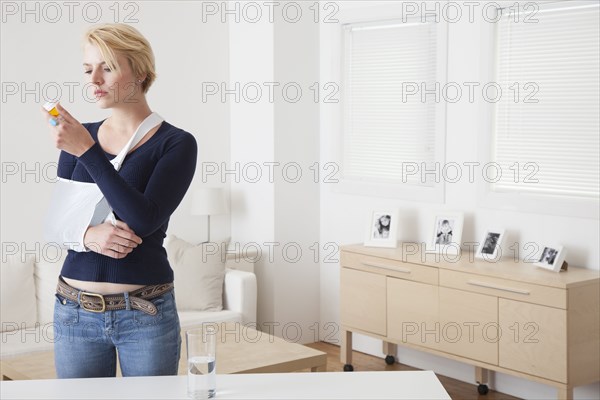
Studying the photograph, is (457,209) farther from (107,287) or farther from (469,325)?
(107,287)

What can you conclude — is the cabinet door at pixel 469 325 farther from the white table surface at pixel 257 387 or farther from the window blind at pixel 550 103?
the white table surface at pixel 257 387

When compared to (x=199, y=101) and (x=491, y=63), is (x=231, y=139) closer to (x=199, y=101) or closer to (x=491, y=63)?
(x=199, y=101)

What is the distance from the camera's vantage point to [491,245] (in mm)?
4703

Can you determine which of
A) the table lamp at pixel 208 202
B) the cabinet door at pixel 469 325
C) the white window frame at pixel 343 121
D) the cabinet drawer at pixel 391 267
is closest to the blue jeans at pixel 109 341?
the cabinet door at pixel 469 325

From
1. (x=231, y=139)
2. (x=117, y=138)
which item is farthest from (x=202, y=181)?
(x=117, y=138)

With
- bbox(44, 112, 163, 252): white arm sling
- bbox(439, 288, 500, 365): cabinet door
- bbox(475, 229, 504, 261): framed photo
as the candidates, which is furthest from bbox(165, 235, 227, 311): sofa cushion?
bbox(44, 112, 163, 252): white arm sling

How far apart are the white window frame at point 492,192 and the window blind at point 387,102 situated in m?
0.41

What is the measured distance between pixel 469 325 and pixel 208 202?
6.56 ft

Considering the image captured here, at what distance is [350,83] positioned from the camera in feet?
18.7

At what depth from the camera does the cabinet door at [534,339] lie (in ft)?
13.4

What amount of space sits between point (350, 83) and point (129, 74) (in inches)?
137

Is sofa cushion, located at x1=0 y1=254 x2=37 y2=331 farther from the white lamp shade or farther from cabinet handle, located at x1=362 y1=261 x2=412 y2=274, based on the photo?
cabinet handle, located at x1=362 y1=261 x2=412 y2=274

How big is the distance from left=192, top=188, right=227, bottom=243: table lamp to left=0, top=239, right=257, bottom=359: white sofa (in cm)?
51

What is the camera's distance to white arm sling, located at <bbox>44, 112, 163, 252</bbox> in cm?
234
